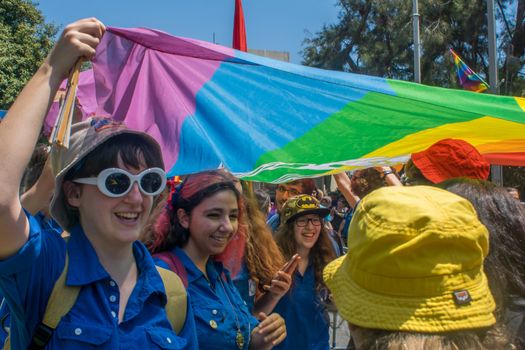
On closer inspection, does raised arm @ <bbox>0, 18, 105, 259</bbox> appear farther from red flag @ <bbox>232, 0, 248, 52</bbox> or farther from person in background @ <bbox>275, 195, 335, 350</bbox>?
person in background @ <bbox>275, 195, 335, 350</bbox>

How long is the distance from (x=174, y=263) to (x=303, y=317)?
4.07ft

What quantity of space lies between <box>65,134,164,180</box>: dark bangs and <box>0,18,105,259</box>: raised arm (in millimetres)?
250

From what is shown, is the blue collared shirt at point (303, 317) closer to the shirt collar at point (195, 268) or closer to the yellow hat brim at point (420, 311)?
the shirt collar at point (195, 268)

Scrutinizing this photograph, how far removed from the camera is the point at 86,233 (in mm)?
1591

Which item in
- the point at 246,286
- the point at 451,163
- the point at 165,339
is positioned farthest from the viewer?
the point at 246,286

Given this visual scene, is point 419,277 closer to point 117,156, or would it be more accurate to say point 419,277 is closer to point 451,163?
point 117,156

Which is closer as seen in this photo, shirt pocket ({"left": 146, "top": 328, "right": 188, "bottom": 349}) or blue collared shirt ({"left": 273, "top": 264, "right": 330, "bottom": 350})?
shirt pocket ({"left": 146, "top": 328, "right": 188, "bottom": 349})

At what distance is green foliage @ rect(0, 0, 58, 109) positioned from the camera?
609 inches

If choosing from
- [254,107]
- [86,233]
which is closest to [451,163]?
[254,107]

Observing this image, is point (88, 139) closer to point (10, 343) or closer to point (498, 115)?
point (10, 343)

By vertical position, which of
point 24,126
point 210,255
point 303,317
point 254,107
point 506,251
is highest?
point 254,107

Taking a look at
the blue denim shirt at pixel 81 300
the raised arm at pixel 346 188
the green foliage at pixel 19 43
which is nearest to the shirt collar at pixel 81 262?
the blue denim shirt at pixel 81 300

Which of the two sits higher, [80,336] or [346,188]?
[346,188]

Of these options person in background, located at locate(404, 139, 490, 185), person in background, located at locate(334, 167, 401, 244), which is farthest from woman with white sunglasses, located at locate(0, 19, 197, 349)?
person in background, located at locate(334, 167, 401, 244)
